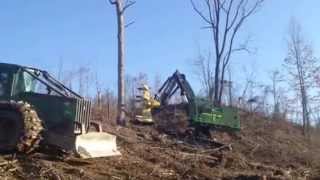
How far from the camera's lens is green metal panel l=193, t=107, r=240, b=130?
23969 millimetres

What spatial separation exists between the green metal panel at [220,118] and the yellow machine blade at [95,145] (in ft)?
31.1

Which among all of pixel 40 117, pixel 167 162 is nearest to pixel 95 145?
pixel 40 117

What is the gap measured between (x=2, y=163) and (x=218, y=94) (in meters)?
25.4

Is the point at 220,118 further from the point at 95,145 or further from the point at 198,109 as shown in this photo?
the point at 95,145

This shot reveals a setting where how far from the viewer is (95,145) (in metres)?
13.9

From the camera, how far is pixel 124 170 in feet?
44.9

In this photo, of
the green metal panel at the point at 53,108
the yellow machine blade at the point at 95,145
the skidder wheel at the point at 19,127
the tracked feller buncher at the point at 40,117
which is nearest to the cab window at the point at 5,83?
the tracked feller buncher at the point at 40,117

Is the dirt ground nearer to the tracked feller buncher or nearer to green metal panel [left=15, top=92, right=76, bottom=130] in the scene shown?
the tracked feller buncher

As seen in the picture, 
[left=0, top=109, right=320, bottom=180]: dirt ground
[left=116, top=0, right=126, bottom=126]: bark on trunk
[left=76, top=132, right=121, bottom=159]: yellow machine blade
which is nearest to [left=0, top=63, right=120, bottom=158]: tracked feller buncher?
[left=76, top=132, right=121, bottom=159]: yellow machine blade

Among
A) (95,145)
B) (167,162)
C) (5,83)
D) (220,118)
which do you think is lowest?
(167,162)

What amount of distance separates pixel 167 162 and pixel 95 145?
2624 millimetres

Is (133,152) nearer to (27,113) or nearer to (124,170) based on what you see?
(124,170)

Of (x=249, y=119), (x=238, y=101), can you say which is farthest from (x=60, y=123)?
(x=238, y=101)

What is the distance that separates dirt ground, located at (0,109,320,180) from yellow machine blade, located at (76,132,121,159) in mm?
160
